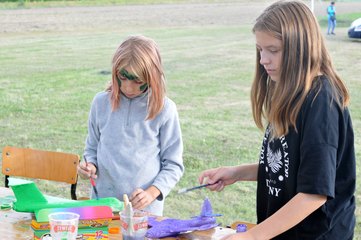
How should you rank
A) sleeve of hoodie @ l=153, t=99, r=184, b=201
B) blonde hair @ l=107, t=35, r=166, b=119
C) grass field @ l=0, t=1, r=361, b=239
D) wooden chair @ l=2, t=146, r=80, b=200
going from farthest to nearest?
grass field @ l=0, t=1, r=361, b=239 < wooden chair @ l=2, t=146, r=80, b=200 < sleeve of hoodie @ l=153, t=99, r=184, b=201 < blonde hair @ l=107, t=35, r=166, b=119

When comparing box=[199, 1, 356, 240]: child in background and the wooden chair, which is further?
the wooden chair

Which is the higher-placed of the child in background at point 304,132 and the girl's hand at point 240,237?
the child in background at point 304,132

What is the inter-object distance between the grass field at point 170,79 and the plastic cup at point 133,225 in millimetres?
2486

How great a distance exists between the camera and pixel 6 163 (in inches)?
145

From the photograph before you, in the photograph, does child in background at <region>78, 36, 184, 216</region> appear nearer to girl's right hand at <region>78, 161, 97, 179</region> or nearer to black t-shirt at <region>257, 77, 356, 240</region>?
girl's right hand at <region>78, 161, 97, 179</region>

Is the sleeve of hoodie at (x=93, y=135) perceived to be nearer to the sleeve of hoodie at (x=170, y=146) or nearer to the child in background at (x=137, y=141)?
the child in background at (x=137, y=141)

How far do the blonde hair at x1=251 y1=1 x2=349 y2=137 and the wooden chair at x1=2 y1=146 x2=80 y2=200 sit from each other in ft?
5.62

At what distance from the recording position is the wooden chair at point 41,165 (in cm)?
359

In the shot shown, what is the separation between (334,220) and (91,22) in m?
17.6

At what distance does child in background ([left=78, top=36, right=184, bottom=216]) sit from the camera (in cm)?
305

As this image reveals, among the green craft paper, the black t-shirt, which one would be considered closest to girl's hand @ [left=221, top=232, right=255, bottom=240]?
the black t-shirt

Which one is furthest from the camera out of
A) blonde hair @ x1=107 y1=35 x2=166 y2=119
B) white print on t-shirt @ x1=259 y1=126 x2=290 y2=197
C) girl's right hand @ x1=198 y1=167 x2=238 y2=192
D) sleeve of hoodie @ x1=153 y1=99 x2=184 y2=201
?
sleeve of hoodie @ x1=153 y1=99 x2=184 y2=201

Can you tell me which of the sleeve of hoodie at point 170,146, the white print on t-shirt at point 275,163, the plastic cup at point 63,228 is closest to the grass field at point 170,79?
the sleeve of hoodie at point 170,146

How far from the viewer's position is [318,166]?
2.01 m
